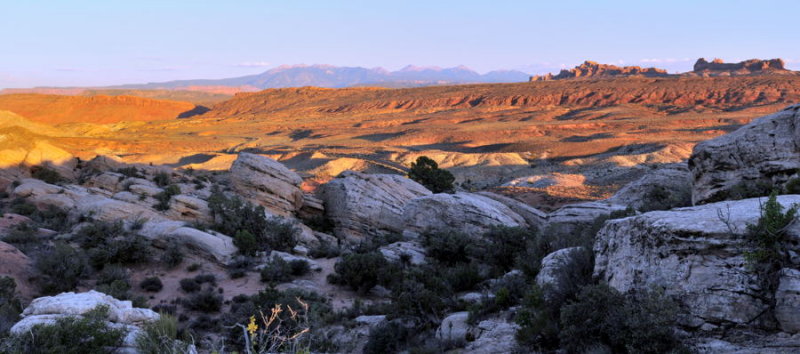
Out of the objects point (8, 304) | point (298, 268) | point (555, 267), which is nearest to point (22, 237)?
point (8, 304)

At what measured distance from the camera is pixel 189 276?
12438 mm

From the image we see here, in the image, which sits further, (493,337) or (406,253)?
(406,253)

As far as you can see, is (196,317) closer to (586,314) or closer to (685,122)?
(586,314)

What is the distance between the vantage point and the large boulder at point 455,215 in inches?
617

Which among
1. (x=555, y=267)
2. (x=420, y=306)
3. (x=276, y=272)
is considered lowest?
(x=276, y=272)

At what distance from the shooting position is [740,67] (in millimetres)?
120438

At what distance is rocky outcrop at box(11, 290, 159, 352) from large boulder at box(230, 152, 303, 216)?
1193 cm

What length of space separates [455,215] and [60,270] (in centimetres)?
1060

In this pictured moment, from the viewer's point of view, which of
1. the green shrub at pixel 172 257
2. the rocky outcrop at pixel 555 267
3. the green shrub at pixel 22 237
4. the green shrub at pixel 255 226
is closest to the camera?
the rocky outcrop at pixel 555 267

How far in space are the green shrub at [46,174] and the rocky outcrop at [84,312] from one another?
18.3 metres

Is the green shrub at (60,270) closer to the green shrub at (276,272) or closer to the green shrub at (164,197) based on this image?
the green shrub at (276,272)

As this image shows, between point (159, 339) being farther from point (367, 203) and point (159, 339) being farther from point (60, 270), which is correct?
point (367, 203)

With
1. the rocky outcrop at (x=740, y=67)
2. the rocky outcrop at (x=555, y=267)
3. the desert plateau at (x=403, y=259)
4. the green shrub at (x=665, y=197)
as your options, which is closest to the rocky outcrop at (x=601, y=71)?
Result: the rocky outcrop at (x=740, y=67)

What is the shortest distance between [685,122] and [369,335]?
67.0 m
